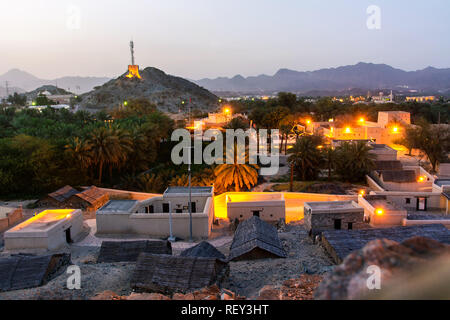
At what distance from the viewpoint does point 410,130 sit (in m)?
38.3

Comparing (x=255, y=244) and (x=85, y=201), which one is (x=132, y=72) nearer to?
(x=85, y=201)

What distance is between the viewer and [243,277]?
10695mm

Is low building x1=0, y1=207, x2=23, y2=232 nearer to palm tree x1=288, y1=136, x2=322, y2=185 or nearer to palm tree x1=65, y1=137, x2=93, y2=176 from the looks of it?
palm tree x1=65, y1=137, x2=93, y2=176

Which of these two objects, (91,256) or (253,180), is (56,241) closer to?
(91,256)

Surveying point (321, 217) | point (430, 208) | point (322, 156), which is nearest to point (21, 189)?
point (321, 217)

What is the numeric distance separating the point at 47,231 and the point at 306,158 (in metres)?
21.8

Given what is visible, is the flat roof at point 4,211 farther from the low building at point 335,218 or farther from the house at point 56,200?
the low building at point 335,218

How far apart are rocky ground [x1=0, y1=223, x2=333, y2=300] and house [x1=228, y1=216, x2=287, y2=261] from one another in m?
0.41

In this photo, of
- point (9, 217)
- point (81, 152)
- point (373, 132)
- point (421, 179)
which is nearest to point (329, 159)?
point (421, 179)

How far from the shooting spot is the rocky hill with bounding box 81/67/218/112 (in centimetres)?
9531

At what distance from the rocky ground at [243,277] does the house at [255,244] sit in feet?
1.35

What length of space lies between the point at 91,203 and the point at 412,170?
23681 mm

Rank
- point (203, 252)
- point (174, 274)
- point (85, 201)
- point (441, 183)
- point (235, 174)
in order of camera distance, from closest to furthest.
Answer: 1. point (174, 274)
2. point (203, 252)
3. point (85, 201)
4. point (441, 183)
5. point (235, 174)
